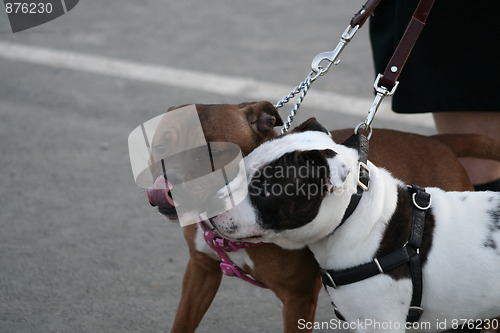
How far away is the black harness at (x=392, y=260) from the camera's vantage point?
272 cm

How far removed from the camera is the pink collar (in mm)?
2998

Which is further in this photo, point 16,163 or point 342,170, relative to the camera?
point 16,163

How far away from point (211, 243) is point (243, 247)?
132 millimetres

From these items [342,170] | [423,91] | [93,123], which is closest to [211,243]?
[342,170]

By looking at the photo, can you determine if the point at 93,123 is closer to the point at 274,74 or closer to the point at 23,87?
the point at 23,87

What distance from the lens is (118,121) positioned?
5816 millimetres

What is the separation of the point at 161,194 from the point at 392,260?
2.80ft

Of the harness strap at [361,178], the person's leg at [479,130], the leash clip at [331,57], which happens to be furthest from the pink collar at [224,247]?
the person's leg at [479,130]

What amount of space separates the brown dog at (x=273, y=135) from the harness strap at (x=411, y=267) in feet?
0.71

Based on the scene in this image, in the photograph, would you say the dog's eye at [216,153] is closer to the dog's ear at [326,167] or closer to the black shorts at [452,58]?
the dog's ear at [326,167]

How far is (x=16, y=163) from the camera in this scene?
5.14 m

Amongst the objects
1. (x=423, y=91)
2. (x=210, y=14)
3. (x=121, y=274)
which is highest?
(x=423, y=91)

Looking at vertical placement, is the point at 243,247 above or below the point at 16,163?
above

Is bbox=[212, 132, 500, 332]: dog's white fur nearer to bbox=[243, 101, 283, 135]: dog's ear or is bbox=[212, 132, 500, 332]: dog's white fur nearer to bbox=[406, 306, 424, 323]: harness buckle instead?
bbox=[406, 306, 424, 323]: harness buckle
